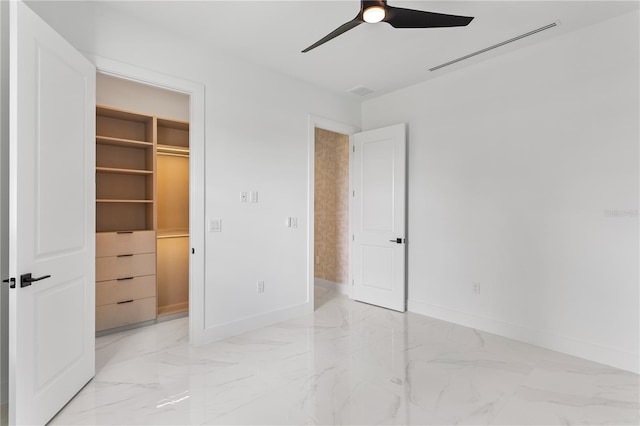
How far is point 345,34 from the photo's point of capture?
9.61 ft

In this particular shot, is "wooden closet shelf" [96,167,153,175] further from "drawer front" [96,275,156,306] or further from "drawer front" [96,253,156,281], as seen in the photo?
"drawer front" [96,275,156,306]

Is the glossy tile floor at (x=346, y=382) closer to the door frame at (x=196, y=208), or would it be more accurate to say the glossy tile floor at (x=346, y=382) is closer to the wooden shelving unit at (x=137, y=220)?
the door frame at (x=196, y=208)

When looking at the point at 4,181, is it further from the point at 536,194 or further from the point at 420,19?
the point at 536,194

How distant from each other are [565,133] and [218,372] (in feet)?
11.8

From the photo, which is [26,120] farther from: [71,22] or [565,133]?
[565,133]

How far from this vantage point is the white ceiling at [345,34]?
2.52 m

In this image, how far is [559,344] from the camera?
3000mm

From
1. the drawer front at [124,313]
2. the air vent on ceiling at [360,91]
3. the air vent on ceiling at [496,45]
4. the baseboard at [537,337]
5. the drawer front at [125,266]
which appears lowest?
the baseboard at [537,337]

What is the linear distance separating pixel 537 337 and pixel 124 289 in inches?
163

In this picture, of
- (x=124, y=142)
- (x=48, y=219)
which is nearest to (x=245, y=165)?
(x=124, y=142)

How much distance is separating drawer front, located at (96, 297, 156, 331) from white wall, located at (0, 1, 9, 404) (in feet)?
3.84

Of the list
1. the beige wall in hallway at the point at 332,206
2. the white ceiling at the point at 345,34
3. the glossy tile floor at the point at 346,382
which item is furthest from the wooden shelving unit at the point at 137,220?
the beige wall in hallway at the point at 332,206

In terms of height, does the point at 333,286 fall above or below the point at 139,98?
below

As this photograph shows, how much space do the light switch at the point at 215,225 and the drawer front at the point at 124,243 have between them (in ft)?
2.94
